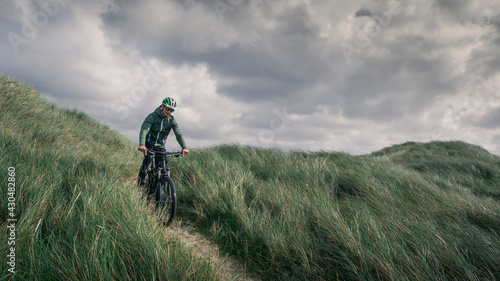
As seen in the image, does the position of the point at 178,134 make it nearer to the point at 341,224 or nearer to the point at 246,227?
the point at 246,227

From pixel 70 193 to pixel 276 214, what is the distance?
2.96 meters

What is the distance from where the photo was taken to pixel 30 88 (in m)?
8.49

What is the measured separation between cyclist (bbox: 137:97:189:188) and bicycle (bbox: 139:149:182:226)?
0.53ft

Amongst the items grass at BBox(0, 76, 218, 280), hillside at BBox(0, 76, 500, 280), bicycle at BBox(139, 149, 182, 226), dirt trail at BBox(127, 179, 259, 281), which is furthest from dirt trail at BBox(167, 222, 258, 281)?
grass at BBox(0, 76, 218, 280)

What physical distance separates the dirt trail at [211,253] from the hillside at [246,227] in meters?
0.11

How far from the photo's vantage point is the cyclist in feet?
16.5

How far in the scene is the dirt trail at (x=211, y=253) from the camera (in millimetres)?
2922

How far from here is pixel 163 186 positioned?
461 centimetres

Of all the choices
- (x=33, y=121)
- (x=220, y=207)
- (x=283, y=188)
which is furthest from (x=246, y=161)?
(x=33, y=121)

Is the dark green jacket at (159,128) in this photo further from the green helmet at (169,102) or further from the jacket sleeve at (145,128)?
the green helmet at (169,102)

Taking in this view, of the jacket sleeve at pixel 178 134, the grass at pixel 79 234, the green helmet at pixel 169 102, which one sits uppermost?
the green helmet at pixel 169 102

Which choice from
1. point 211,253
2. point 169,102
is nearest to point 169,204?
point 211,253

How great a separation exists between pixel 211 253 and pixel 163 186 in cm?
174

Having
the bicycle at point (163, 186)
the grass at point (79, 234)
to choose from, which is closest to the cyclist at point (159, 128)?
the bicycle at point (163, 186)
